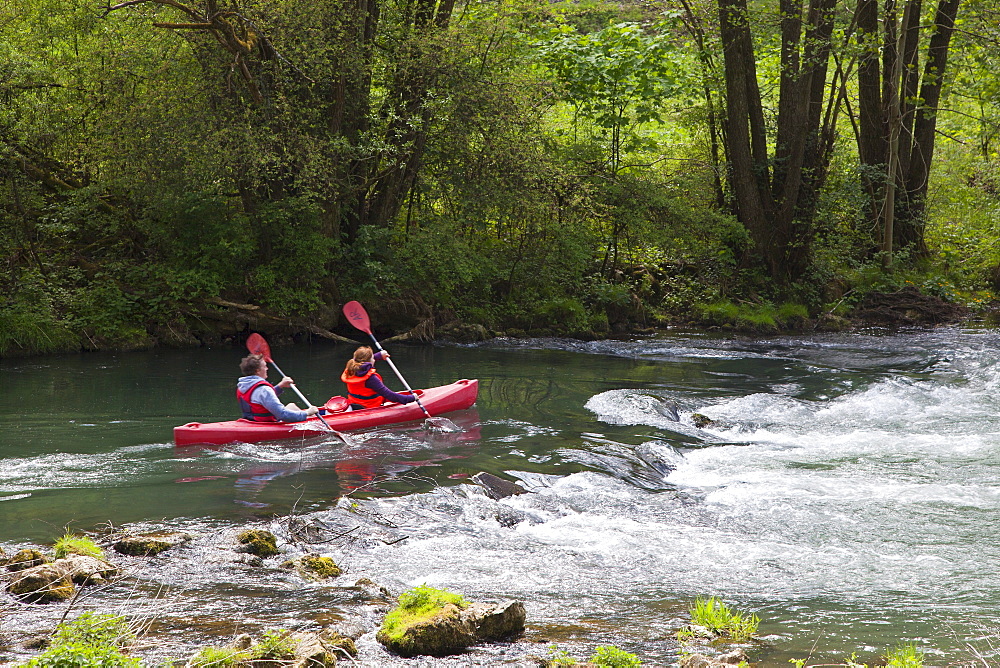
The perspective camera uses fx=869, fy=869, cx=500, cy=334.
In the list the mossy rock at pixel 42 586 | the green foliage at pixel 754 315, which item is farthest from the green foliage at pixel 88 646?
the green foliage at pixel 754 315

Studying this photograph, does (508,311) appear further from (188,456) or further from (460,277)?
(188,456)

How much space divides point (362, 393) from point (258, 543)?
3.98 m

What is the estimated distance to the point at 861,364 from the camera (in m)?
11.9

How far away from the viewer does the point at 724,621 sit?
3.81 metres

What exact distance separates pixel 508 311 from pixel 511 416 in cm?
627

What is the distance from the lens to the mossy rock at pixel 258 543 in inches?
187

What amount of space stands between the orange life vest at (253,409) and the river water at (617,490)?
31cm

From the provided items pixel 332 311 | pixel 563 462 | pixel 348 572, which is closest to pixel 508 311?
pixel 332 311

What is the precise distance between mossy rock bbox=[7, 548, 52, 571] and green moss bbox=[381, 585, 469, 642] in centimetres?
185

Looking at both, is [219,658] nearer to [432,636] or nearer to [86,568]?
[432,636]

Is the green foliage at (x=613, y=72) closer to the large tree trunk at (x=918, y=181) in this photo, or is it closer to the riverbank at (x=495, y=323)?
the riverbank at (x=495, y=323)

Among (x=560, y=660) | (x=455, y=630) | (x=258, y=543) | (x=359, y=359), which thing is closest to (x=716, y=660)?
(x=560, y=660)

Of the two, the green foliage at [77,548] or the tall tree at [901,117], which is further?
the tall tree at [901,117]

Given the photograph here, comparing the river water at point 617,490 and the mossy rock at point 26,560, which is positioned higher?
the mossy rock at point 26,560
